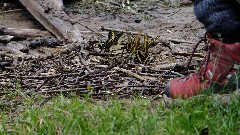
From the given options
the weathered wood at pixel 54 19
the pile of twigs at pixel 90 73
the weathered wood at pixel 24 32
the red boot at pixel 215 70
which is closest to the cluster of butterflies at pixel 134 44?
the pile of twigs at pixel 90 73

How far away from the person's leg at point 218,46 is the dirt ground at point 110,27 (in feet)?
2.03

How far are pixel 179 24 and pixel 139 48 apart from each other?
2.00 meters

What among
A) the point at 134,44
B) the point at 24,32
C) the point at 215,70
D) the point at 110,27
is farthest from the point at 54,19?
the point at 215,70

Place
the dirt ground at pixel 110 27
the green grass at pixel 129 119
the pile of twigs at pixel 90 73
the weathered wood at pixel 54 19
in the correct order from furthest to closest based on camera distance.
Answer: the weathered wood at pixel 54 19 < the dirt ground at pixel 110 27 < the pile of twigs at pixel 90 73 < the green grass at pixel 129 119

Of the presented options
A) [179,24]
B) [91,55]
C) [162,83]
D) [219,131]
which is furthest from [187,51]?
[219,131]

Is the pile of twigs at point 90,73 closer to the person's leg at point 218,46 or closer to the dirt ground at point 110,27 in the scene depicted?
the dirt ground at point 110,27

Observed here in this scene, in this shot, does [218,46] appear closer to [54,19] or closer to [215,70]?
[215,70]

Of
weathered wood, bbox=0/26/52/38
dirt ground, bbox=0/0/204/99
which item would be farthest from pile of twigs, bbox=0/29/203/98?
weathered wood, bbox=0/26/52/38

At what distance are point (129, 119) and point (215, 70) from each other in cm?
61

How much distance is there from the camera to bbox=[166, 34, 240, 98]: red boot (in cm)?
284

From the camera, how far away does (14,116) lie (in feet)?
10.2

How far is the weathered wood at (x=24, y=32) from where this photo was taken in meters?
5.52

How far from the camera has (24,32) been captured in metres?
5.58

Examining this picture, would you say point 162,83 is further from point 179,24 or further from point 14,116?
point 179,24
